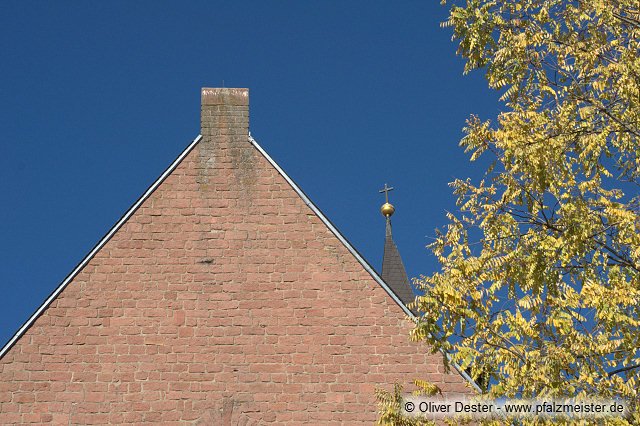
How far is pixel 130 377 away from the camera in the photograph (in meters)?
13.0

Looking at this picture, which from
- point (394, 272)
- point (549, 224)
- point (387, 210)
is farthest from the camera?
point (387, 210)

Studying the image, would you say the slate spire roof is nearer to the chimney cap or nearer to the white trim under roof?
the chimney cap

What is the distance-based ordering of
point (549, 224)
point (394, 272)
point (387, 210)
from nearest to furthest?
point (549, 224)
point (394, 272)
point (387, 210)

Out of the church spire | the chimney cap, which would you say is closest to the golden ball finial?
the church spire

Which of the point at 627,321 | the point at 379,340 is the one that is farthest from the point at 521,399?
the point at 379,340

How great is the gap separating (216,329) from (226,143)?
2.90m

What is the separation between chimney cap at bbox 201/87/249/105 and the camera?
50.5ft

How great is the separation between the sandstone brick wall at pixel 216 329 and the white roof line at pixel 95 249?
0.07 metres

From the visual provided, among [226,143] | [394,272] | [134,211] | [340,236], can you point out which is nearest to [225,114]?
[226,143]

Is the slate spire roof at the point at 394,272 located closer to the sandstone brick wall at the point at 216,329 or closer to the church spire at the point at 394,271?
the church spire at the point at 394,271

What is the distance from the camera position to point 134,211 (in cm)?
1405

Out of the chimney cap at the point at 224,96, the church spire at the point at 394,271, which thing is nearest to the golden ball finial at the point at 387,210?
the church spire at the point at 394,271

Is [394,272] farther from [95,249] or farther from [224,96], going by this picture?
[95,249]

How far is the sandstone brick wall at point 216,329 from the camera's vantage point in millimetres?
12914
